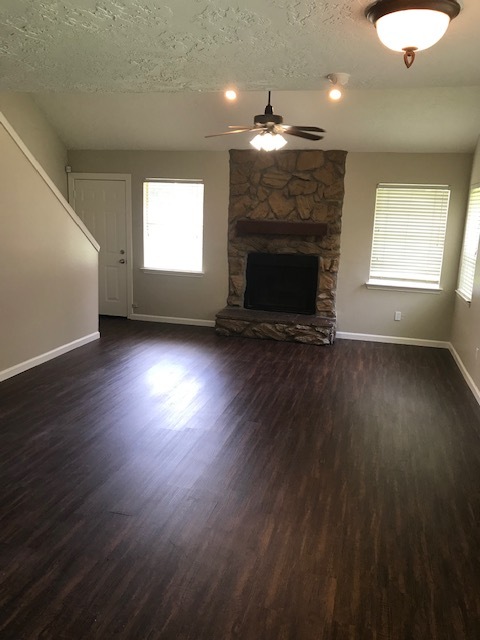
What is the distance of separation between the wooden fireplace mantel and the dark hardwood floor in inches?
88.7

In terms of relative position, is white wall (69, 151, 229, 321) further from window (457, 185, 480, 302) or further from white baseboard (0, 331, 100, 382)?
window (457, 185, 480, 302)

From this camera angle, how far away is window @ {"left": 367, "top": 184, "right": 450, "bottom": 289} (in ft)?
19.8

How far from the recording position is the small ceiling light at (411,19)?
159 centimetres

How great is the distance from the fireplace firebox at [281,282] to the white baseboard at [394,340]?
58 cm

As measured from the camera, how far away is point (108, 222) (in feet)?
23.1

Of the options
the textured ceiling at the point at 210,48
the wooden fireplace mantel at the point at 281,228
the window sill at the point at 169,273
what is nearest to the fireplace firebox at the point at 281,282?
the wooden fireplace mantel at the point at 281,228

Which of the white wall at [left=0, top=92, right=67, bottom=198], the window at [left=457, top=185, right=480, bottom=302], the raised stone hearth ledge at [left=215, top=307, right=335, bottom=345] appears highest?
the white wall at [left=0, top=92, right=67, bottom=198]

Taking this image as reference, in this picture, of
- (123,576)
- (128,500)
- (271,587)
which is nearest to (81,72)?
(128,500)

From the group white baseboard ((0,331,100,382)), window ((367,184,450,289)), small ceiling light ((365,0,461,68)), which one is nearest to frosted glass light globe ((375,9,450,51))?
small ceiling light ((365,0,461,68))

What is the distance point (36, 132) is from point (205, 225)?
251cm

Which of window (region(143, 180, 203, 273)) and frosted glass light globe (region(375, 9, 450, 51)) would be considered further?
window (region(143, 180, 203, 273))

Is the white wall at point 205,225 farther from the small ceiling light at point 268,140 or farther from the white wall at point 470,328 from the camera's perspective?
the white wall at point 470,328

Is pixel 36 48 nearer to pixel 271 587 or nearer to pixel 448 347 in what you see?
pixel 271 587

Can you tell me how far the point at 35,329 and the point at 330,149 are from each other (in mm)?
4191
